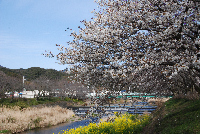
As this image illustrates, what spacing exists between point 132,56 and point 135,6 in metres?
2.42

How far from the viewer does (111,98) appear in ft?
29.7

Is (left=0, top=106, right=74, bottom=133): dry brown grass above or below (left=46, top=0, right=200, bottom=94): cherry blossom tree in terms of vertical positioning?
below

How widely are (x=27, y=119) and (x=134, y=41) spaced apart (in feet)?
55.4

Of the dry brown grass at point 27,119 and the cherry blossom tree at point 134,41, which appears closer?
the cherry blossom tree at point 134,41

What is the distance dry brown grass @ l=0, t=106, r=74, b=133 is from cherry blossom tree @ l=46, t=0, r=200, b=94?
12.9 m

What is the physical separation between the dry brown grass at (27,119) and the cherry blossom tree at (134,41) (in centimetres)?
1289

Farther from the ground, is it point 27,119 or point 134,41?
point 134,41

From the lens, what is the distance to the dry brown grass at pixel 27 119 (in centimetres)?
1892

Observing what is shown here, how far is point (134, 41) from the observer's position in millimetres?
8391

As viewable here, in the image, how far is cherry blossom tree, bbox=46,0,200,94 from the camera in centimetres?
738

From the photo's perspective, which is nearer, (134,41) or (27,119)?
(134,41)

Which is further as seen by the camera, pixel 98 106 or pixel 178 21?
pixel 98 106

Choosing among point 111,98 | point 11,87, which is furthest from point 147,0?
point 11,87

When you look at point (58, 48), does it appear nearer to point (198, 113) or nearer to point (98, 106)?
point (98, 106)
